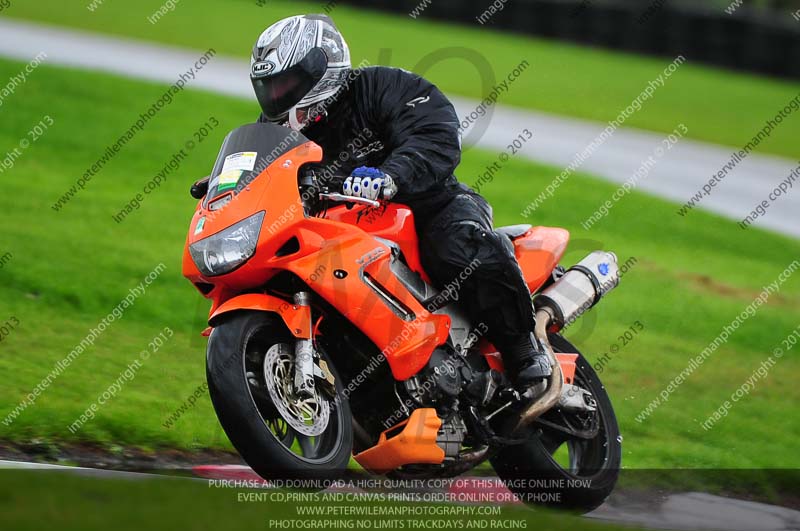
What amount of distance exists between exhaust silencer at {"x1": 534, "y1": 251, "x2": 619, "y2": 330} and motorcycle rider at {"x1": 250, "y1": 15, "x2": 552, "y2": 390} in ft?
1.57

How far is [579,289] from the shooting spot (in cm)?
658

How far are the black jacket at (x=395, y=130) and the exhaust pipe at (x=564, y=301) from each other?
96 centimetres

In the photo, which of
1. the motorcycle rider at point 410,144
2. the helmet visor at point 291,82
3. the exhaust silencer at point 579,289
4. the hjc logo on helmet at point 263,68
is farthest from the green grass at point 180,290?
the hjc logo on helmet at point 263,68

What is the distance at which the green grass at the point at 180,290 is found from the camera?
23.5 feet

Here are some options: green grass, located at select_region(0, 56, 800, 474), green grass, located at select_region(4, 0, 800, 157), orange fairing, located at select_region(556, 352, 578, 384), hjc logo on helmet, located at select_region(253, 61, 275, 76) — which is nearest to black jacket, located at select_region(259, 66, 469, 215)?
hjc logo on helmet, located at select_region(253, 61, 275, 76)

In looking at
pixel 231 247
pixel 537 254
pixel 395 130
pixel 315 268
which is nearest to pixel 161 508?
pixel 231 247

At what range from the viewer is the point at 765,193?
55.5 feet

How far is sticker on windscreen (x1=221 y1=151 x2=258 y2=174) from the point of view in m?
5.23

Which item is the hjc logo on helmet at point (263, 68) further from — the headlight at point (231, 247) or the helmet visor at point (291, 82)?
the headlight at point (231, 247)

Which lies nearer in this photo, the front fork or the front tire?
the front tire

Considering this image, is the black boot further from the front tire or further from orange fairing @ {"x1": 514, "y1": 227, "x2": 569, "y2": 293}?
the front tire

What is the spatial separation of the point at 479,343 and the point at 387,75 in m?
1.42

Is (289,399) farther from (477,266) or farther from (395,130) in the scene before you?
(395,130)

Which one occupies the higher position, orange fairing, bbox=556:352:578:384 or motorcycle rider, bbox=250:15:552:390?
motorcycle rider, bbox=250:15:552:390
